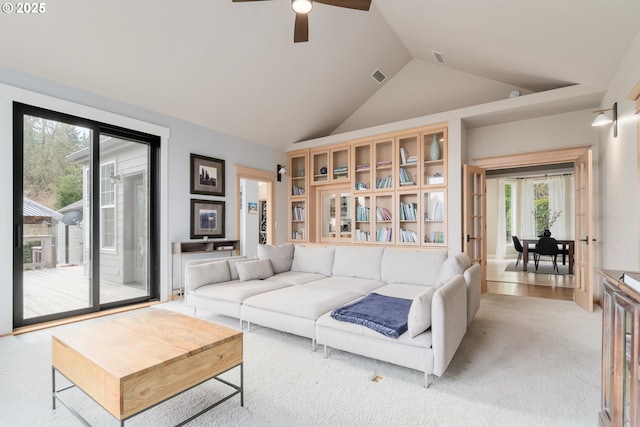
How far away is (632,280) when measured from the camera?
4.12ft

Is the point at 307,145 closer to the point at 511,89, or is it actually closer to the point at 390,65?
the point at 390,65

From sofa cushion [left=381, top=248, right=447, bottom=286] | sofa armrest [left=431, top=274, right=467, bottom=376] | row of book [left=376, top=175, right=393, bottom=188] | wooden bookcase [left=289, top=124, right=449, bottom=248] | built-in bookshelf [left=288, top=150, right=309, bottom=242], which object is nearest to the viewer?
sofa armrest [left=431, top=274, right=467, bottom=376]

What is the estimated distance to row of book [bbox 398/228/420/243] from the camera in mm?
4977

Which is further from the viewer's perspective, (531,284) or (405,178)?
(531,284)

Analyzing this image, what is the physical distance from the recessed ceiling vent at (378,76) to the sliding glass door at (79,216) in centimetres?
349

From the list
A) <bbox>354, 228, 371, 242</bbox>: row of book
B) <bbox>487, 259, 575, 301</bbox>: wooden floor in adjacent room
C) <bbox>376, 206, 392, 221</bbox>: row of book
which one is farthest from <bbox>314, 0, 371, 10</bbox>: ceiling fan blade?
<bbox>487, 259, 575, 301</bbox>: wooden floor in adjacent room

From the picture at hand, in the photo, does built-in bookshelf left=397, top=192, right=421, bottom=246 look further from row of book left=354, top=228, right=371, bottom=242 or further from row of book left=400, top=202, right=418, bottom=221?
row of book left=354, top=228, right=371, bottom=242

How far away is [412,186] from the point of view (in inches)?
195

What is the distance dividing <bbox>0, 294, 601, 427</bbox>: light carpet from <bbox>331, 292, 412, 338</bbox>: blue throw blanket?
0.35m

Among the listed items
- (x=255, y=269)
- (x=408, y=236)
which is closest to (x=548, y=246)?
(x=408, y=236)

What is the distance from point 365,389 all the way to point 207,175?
3896mm

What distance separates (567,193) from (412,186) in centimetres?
714

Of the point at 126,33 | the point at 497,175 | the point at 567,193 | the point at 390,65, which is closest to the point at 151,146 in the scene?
the point at 126,33

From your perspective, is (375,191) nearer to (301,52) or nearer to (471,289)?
(301,52)
